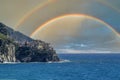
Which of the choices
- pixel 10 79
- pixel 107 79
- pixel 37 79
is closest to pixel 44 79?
pixel 37 79

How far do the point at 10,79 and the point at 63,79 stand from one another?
21.4 m

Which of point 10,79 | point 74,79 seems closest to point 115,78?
point 74,79

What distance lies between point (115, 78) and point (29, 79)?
36020 mm

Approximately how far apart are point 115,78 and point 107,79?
302 inches

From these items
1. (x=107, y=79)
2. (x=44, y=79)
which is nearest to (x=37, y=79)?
(x=44, y=79)

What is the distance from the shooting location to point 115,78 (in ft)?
541

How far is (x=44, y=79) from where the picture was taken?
155 metres

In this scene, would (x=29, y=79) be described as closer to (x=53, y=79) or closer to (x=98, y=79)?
(x=53, y=79)

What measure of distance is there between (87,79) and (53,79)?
13.8 metres

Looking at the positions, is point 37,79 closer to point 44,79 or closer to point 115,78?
point 44,79

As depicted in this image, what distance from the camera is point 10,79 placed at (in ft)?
489

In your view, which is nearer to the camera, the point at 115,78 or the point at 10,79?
the point at 10,79

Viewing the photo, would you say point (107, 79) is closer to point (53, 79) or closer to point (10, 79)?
point (53, 79)

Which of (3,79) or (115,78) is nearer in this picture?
(3,79)
